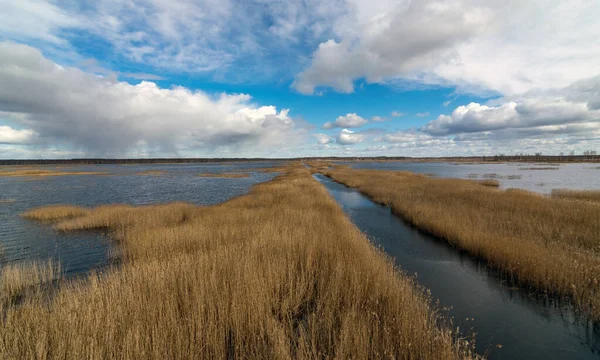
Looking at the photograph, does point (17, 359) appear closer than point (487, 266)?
Yes

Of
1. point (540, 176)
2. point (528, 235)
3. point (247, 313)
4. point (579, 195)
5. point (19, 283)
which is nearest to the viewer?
point (247, 313)

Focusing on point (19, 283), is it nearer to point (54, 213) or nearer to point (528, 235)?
point (54, 213)

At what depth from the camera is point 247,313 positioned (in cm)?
516

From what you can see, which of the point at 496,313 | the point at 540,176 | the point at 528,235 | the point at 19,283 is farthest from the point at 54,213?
the point at 540,176

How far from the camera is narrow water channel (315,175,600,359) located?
5.97m

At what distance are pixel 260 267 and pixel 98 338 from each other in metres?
3.36

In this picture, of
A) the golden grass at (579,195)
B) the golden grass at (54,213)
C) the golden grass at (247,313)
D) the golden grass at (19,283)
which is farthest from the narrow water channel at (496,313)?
the golden grass at (54,213)

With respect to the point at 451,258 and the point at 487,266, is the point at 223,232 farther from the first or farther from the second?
the point at 487,266

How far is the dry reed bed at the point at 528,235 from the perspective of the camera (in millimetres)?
7719

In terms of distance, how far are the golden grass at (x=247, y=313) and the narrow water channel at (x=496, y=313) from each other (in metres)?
1.34

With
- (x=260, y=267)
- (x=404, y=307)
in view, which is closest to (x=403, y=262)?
(x=404, y=307)

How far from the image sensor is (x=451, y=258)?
11484 mm

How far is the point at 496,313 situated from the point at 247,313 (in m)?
7.17

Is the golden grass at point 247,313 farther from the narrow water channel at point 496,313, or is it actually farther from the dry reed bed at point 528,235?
the dry reed bed at point 528,235
